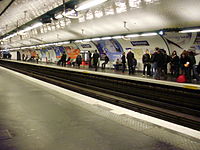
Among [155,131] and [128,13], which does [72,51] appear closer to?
[128,13]

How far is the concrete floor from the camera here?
2.52m

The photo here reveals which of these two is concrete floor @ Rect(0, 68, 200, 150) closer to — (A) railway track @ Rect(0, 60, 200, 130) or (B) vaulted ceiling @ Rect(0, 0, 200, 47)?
(A) railway track @ Rect(0, 60, 200, 130)

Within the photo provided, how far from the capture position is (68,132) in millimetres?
2947

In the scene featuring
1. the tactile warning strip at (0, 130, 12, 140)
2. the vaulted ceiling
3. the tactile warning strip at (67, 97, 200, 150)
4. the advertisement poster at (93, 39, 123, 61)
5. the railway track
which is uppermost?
the vaulted ceiling

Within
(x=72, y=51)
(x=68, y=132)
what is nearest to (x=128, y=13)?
(x=68, y=132)

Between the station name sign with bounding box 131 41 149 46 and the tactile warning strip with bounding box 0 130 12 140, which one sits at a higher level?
the station name sign with bounding box 131 41 149 46

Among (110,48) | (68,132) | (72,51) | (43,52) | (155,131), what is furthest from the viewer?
(43,52)

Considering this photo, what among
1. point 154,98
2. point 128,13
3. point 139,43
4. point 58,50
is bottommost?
point 154,98

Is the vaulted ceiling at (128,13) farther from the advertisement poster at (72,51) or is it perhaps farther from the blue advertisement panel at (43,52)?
the blue advertisement panel at (43,52)

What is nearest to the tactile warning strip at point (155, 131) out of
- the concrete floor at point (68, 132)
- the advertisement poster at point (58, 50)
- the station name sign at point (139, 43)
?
the concrete floor at point (68, 132)

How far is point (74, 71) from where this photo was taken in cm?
1623

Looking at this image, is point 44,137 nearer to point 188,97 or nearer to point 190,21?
point 188,97

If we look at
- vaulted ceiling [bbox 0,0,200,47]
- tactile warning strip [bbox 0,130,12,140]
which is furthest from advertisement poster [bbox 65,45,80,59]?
tactile warning strip [bbox 0,130,12,140]

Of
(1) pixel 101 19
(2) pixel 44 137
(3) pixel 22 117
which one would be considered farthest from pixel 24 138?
(1) pixel 101 19
